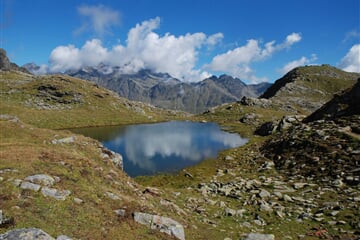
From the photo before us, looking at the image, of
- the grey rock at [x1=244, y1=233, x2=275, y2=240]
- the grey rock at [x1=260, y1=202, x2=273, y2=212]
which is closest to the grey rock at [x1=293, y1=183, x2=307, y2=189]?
the grey rock at [x1=260, y1=202, x2=273, y2=212]

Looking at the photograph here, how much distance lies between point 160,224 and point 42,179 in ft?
31.1

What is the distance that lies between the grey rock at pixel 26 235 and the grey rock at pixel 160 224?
699 cm

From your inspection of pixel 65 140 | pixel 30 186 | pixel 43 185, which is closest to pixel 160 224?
pixel 43 185

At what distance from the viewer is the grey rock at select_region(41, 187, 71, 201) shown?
20375 millimetres

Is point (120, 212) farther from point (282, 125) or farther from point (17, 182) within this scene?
point (282, 125)

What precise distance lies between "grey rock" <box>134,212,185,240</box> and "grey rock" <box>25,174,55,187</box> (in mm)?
6914

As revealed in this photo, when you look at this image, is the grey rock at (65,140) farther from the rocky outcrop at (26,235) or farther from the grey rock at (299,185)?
the grey rock at (299,185)

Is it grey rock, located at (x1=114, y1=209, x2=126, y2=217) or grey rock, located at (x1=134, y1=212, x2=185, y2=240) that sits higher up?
grey rock, located at (x1=114, y1=209, x2=126, y2=217)

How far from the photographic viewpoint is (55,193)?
2075 centimetres

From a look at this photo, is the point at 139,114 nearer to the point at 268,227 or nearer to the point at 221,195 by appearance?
the point at 221,195

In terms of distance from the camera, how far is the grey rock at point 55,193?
A: 2038 centimetres

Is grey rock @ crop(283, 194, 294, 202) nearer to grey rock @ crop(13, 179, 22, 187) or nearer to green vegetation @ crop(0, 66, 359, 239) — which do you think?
green vegetation @ crop(0, 66, 359, 239)

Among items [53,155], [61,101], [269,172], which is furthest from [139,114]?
[53,155]

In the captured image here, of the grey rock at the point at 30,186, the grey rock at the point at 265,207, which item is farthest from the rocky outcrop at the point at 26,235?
the grey rock at the point at 265,207
